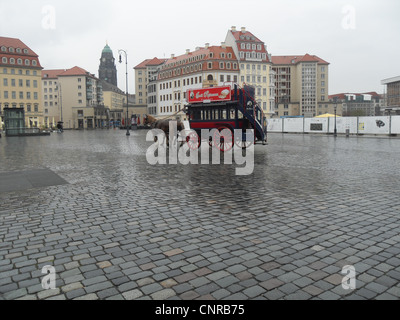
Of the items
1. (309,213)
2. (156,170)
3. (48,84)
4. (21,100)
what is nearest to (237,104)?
(156,170)

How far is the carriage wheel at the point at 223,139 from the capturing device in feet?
63.1

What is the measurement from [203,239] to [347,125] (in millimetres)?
38614

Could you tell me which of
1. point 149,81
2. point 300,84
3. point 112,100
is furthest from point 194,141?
point 112,100

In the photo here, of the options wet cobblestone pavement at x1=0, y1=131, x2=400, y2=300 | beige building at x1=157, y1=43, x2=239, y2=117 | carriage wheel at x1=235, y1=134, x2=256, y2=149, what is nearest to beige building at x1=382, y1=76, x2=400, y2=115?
beige building at x1=157, y1=43, x2=239, y2=117

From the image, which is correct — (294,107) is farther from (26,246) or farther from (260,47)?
(26,246)

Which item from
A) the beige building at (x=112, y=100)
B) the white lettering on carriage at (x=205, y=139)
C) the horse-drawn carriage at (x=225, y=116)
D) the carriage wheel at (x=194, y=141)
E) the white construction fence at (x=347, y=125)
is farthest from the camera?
the beige building at (x=112, y=100)

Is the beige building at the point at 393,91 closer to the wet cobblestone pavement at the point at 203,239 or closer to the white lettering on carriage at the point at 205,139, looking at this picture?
the white lettering on carriage at the point at 205,139

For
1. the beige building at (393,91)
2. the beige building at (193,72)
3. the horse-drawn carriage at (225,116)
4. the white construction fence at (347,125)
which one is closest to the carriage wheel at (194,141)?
the horse-drawn carriage at (225,116)

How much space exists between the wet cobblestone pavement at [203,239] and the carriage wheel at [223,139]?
996 cm

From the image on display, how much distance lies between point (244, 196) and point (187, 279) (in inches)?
168

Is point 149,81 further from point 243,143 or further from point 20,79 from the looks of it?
point 243,143

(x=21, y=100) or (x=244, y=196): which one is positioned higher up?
(x=21, y=100)

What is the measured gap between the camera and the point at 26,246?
478cm

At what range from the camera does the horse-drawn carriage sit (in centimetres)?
1900
